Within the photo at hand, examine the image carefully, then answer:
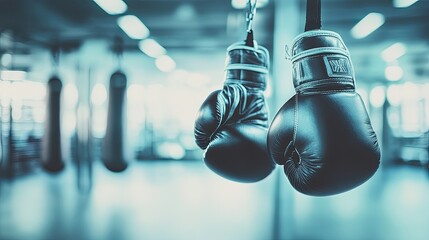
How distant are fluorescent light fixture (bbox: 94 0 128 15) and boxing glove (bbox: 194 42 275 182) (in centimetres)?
273

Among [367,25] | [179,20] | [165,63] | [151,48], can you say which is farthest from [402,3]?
[165,63]

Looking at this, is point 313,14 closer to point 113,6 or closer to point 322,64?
point 322,64

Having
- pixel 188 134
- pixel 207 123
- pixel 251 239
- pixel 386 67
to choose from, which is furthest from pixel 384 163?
pixel 207 123

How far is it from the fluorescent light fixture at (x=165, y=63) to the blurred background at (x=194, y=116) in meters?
0.05

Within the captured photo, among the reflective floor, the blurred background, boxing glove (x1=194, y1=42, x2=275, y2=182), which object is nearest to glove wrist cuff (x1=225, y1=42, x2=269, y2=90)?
boxing glove (x1=194, y1=42, x2=275, y2=182)

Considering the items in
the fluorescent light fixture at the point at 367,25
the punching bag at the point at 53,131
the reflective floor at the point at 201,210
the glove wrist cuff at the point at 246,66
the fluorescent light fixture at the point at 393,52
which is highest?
the fluorescent light fixture at the point at 393,52

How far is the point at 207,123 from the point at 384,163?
874 centimetres

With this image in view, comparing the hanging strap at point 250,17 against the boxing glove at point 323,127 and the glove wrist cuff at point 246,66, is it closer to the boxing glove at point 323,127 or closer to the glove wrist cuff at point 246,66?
the glove wrist cuff at point 246,66

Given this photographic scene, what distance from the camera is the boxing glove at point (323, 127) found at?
780 millimetres

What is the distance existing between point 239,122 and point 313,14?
19.2 inches

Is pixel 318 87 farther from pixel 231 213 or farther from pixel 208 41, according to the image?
pixel 208 41

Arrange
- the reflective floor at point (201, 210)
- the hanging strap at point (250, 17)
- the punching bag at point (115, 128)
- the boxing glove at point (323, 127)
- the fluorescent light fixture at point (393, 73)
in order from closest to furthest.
Answer: the boxing glove at point (323, 127), the hanging strap at point (250, 17), the punching bag at point (115, 128), the reflective floor at point (201, 210), the fluorescent light fixture at point (393, 73)

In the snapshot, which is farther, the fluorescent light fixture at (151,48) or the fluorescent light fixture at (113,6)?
the fluorescent light fixture at (151,48)

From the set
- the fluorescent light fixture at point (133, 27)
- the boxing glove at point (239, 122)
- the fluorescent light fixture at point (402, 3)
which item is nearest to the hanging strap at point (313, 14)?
the boxing glove at point (239, 122)
